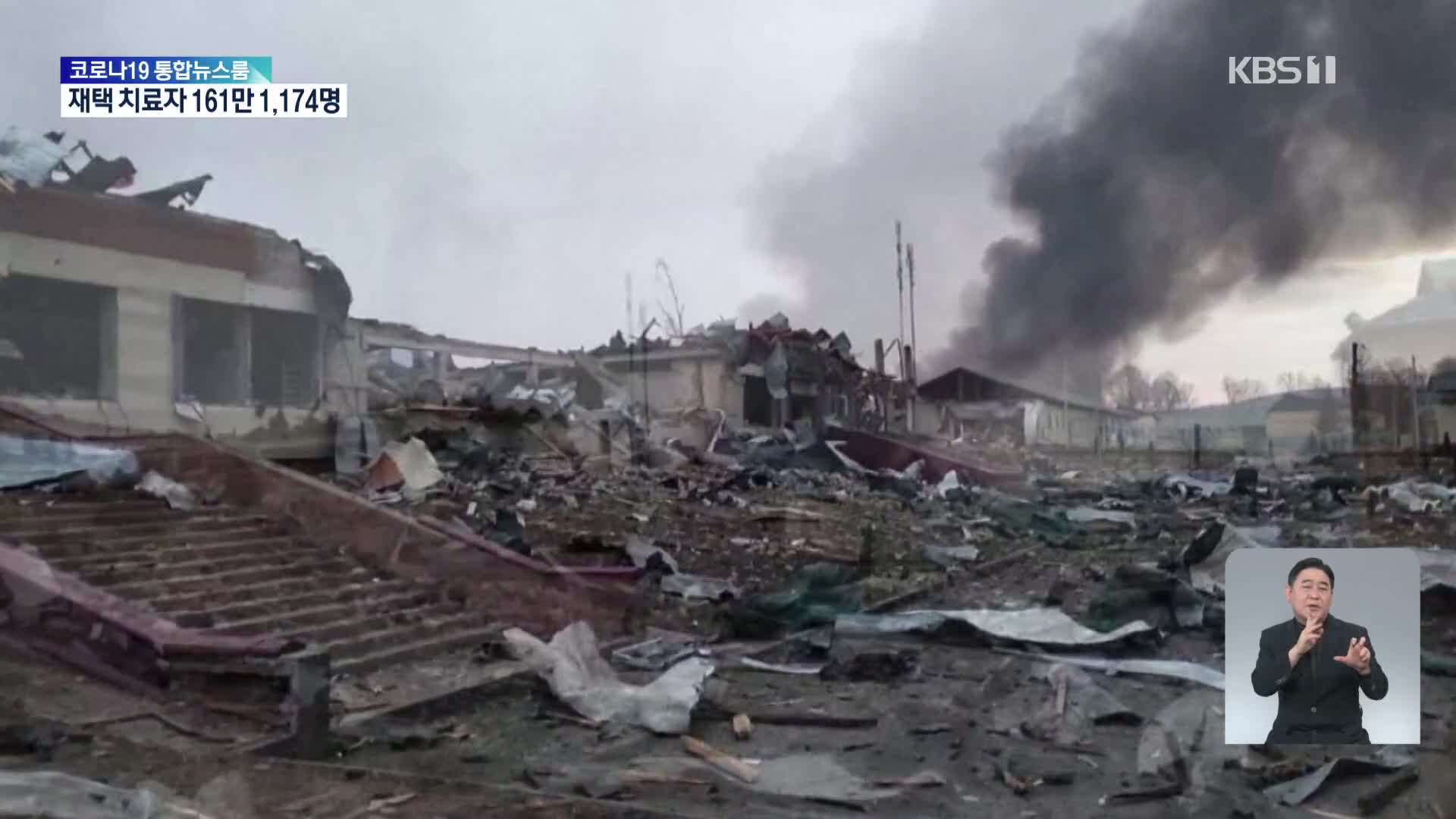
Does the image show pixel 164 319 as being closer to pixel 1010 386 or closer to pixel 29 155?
pixel 29 155

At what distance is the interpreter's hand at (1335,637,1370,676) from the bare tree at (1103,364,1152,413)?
449 centimetres

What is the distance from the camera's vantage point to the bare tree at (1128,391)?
7988mm

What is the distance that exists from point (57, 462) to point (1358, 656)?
7.69 m

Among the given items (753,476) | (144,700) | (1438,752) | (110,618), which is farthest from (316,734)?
(753,476)

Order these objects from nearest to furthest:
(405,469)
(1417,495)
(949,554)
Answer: (1417,495) < (949,554) < (405,469)

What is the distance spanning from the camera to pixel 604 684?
18.2 ft

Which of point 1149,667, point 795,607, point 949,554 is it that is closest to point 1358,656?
point 1149,667

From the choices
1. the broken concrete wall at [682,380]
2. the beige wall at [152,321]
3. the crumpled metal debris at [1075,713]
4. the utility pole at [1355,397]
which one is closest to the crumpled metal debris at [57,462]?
the beige wall at [152,321]

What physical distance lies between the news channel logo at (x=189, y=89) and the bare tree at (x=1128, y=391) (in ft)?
18.6

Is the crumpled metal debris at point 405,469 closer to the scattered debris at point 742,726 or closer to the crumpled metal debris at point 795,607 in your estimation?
the crumpled metal debris at point 795,607

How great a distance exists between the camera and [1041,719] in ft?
15.9

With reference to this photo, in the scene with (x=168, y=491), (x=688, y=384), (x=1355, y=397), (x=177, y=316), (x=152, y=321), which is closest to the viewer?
(x=1355, y=397)

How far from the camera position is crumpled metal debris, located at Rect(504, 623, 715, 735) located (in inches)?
197

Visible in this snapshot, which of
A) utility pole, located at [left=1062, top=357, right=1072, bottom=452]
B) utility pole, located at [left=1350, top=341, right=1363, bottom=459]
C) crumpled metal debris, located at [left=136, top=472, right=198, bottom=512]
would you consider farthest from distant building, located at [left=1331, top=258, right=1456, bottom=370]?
crumpled metal debris, located at [left=136, top=472, right=198, bottom=512]
